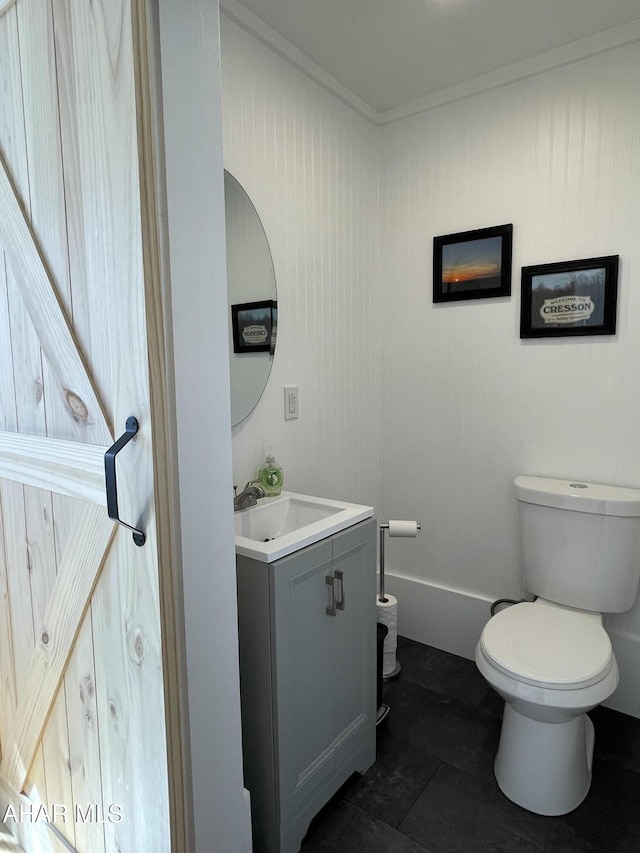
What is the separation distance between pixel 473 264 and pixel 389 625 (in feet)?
5.06

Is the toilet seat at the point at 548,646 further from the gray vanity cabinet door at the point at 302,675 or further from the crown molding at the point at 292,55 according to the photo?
the crown molding at the point at 292,55

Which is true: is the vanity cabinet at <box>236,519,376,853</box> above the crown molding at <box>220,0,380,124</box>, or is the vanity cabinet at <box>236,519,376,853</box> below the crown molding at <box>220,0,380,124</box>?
below

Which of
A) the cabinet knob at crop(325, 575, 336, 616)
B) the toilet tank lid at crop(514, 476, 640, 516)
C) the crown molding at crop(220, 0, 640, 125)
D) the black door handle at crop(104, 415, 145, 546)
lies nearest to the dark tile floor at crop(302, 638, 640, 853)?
the cabinet knob at crop(325, 575, 336, 616)

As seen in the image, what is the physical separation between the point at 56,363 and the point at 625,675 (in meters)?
2.19

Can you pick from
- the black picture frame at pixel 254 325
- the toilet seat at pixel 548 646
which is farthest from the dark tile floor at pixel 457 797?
the black picture frame at pixel 254 325

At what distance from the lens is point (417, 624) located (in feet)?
7.92

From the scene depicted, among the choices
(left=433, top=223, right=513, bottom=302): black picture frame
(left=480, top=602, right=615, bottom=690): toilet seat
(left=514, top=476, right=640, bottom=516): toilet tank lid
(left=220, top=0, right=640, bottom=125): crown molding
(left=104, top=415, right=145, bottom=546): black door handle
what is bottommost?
(left=480, top=602, right=615, bottom=690): toilet seat

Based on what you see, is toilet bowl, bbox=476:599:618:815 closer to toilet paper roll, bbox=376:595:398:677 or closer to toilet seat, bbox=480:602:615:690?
toilet seat, bbox=480:602:615:690

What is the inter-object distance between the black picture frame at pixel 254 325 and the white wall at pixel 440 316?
74mm

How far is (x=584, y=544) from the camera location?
1778 mm

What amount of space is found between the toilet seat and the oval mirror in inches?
43.7

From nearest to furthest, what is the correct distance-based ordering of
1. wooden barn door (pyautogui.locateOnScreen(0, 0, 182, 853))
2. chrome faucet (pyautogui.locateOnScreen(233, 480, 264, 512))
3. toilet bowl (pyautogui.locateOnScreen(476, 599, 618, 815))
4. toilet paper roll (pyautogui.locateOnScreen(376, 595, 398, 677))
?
wooden barn door (pyautogui.locateOnScreen(0, 0, 182, 853)), toilet bowl (pyautogui.locateOnScreen(476, 599, 618, 815)), chrome faucet (pyautogui.locateOnScreen(233, 480, 264, 512)), toilet paper roll (pyautogui.locateOnScreen(376, 595, 398, 677))

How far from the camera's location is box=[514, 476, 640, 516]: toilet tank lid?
1.72 metres

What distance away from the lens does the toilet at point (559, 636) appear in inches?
55.6
